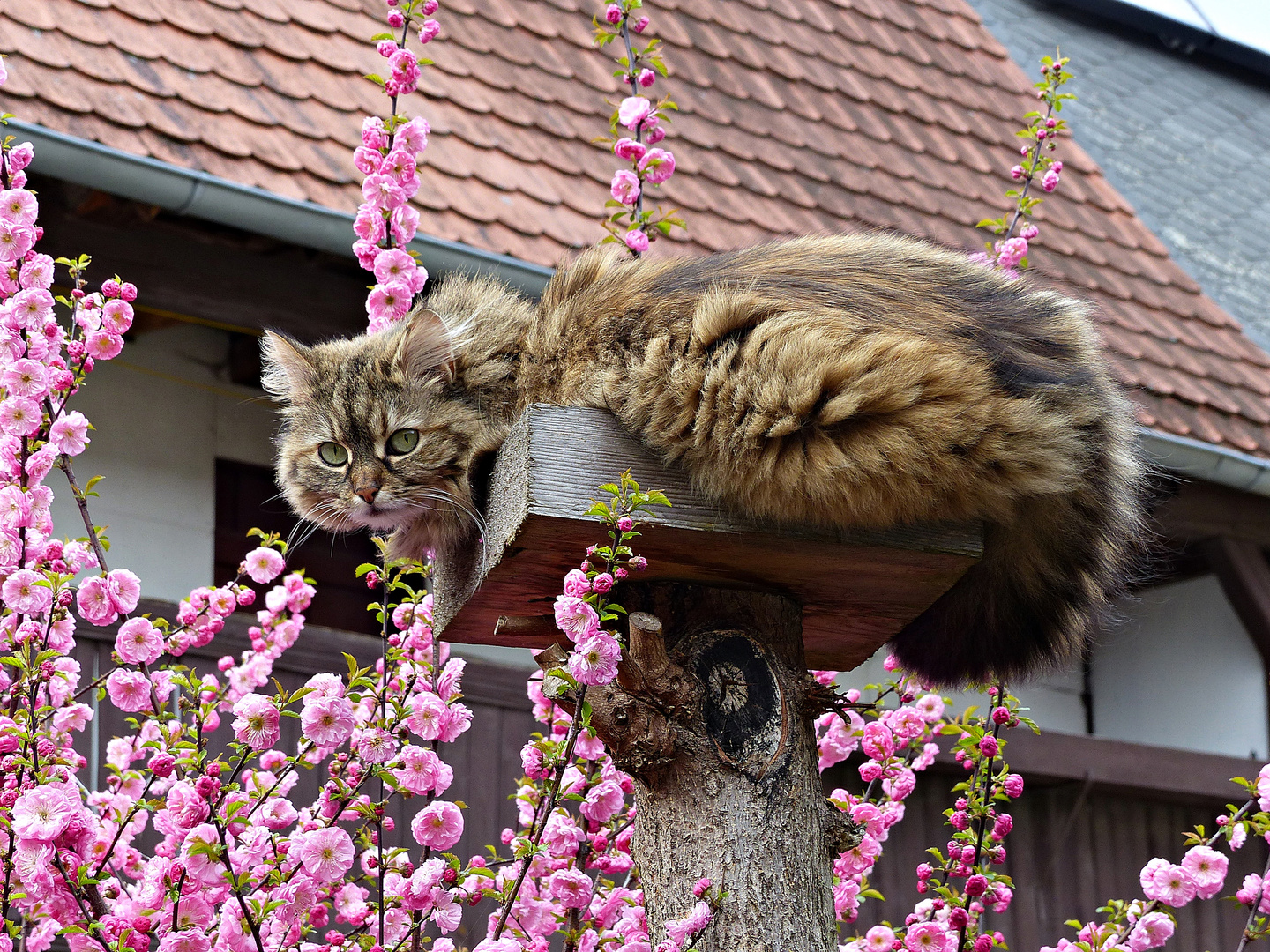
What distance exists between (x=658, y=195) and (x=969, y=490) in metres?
3.14

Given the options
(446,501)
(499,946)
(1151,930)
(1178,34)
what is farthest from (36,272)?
(1178,34)

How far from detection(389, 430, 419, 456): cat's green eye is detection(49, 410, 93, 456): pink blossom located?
1.68ft

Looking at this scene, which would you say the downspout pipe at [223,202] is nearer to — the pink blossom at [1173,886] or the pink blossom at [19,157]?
the pink blossom at [19,157]

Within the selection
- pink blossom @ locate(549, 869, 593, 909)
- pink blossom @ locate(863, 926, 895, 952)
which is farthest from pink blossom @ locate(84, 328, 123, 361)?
pink blossom @ locate(863, 926, 895, 952)

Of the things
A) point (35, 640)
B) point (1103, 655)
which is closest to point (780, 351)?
point (35, 640)

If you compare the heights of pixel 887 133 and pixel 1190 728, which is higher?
pixel 887 133

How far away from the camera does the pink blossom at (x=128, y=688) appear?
2.10 m

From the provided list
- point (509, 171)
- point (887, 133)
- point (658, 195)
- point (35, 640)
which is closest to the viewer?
point (35, 640)

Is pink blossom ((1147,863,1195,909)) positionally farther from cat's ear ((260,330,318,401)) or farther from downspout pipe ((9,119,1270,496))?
cat's ear ((260,330,318,401))

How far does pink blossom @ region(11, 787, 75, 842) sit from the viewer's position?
64.2 inches

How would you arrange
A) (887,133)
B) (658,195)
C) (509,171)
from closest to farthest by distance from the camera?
(509,171) < (658,195) < (887,133)

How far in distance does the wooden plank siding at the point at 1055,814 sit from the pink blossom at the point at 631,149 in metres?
2.01

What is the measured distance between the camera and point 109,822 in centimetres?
212

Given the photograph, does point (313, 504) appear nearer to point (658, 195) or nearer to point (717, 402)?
point (717, 402)
